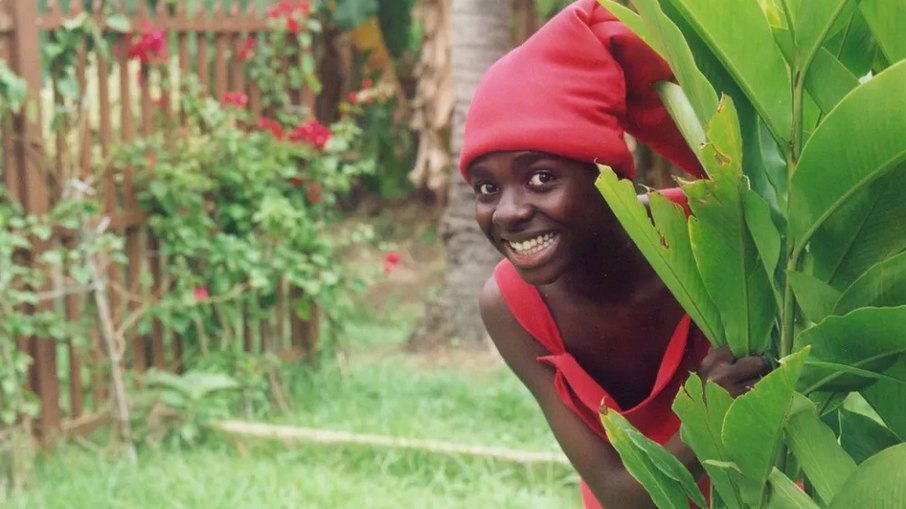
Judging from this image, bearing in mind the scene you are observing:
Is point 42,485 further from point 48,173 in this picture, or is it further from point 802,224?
point 802,224

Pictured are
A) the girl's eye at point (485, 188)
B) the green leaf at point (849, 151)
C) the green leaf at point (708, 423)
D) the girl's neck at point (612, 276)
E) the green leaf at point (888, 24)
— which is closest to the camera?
the green leaf at point (849, 151)

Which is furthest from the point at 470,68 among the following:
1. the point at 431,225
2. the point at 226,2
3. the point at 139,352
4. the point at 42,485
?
the point at 431,225

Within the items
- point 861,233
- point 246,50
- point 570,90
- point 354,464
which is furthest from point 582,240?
point 246,50

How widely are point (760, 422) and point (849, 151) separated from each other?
38cm

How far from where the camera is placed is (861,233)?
192cm

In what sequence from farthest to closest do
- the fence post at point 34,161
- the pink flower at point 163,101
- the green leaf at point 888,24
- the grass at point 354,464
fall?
the pink flower at point 163,101
the fence post at point 34,161
the grass at point 354,464
the green leaf at point 888,24

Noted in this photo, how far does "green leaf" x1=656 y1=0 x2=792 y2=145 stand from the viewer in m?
1.85

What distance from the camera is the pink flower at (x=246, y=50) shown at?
6.79m

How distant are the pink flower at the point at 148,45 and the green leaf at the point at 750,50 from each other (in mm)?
4489

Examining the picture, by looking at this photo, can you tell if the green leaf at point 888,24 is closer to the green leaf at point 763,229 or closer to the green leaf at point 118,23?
the green leaf at point 763,229

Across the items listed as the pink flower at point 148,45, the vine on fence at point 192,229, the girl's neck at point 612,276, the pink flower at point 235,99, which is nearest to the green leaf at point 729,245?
the girl's neck at point 612,276

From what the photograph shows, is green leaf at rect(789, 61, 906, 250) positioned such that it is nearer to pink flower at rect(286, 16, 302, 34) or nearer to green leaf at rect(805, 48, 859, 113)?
green leaf at rect(805, 48, 859, 113)

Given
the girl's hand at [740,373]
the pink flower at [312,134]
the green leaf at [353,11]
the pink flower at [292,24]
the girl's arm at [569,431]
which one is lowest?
the pink flower at [312,134]

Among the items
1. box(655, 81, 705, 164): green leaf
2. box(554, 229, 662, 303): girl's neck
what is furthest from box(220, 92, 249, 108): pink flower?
box(655, 81, 705, 164): green leaf
